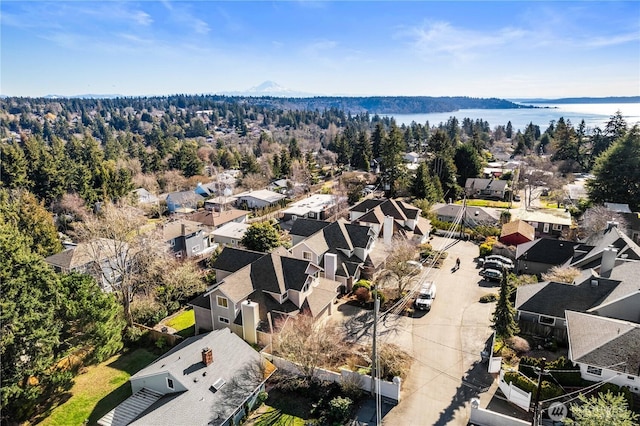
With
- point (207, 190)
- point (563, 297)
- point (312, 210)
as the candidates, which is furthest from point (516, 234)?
point (207, 190)

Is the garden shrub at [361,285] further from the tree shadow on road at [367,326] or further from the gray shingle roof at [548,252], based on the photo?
the gray shingle roof at [548,252]

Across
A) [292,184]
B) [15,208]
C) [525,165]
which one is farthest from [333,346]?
[525,165]

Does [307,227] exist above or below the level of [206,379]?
above

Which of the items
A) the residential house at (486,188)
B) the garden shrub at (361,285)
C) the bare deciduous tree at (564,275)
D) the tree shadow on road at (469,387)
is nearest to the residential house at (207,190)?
the residential house at (486,188)

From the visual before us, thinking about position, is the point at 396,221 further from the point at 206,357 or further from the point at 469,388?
the point at 206,357

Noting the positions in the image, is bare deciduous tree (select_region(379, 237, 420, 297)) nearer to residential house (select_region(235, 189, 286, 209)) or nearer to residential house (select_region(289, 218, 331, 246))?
residential house (select_region(289, 218, 331, 246))

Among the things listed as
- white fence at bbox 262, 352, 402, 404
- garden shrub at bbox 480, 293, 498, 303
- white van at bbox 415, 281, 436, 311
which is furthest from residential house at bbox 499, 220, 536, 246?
white fence at bbox 262, 352, 402, 404
